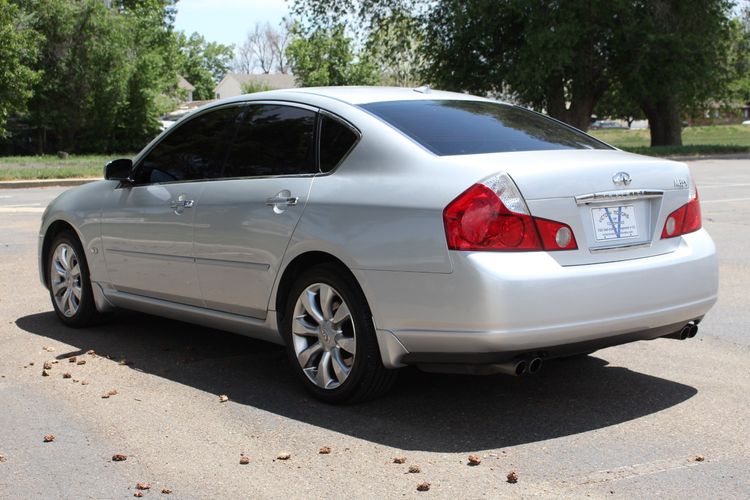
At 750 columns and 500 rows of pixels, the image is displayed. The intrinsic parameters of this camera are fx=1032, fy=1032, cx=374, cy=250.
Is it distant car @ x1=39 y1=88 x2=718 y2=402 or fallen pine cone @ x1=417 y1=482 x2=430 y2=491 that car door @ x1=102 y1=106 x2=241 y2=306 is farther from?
fallen pine cone @ x1=417 y1=482 x2=430 y2=491

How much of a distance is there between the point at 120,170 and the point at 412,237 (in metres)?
2.78

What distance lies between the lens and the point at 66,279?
746 centimetres

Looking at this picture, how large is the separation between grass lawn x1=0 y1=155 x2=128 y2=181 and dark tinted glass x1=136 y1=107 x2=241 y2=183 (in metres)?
19.4

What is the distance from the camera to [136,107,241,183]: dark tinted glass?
6230 millimetres

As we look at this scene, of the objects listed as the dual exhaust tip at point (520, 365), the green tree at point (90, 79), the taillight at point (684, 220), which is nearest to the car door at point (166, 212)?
the dual exhaust tip at point (520, 365)

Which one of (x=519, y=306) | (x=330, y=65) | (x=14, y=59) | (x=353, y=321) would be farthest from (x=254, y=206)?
(x=330, y=65)

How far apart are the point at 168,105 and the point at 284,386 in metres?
45.9

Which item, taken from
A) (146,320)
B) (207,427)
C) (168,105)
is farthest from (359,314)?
(168,105)

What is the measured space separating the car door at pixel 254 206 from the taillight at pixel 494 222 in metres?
1.06

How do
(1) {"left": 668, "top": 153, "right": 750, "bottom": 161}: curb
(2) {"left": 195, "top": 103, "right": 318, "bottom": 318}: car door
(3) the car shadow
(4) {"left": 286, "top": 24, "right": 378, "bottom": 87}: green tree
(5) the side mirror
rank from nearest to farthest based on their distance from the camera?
(3) the car shadow, (2) {"left": 195, "top": 103, "right": 318, "bottom": 318}: car door, (5) the side mirror, (1) {"left": 668, "top": 153, "right": 750, "bottom": 161}: curb, (4) {"left": 286, "top": 24, "right": 378, "bottom": 87}: green tree

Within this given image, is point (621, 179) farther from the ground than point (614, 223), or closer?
farther from the ground

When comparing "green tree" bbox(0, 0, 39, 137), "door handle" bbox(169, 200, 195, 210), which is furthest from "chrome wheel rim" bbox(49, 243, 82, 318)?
"green tree" bbox(0, 0, 39, 137)

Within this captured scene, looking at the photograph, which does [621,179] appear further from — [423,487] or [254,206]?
[254,206]

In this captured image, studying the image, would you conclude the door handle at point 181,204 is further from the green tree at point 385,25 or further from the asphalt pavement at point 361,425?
the green tree at point 385,25
